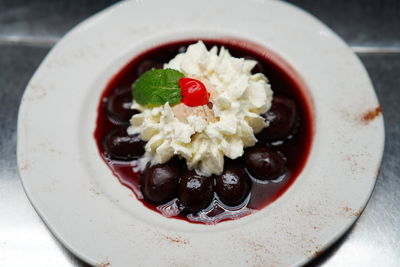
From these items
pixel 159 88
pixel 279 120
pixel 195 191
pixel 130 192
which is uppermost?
pixel 159 88

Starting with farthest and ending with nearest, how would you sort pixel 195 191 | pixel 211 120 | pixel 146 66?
1. pixel 146 66
2. pixel 211 120
3. pixel 195 191

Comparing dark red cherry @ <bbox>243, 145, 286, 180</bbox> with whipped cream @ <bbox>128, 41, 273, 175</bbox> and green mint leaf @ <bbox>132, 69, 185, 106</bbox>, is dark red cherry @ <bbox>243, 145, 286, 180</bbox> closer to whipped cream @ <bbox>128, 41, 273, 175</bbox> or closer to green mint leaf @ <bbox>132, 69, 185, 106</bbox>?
whipped cream @ <bbox>128, 41, 273, 175</bbox>

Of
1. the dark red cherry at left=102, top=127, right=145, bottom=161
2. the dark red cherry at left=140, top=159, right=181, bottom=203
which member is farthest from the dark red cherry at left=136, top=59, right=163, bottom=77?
the dark red cherry at left=140, top=159, right=181, bottom=203

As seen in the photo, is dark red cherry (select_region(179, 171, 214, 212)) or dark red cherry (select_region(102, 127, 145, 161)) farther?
dark red cherry (select_region(102, 127, 145, 161))

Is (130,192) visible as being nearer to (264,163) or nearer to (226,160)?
(226,160)

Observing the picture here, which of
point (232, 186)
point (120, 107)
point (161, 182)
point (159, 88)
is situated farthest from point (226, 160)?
point (120, 107)

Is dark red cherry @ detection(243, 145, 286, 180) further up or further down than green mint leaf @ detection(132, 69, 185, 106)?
further down
